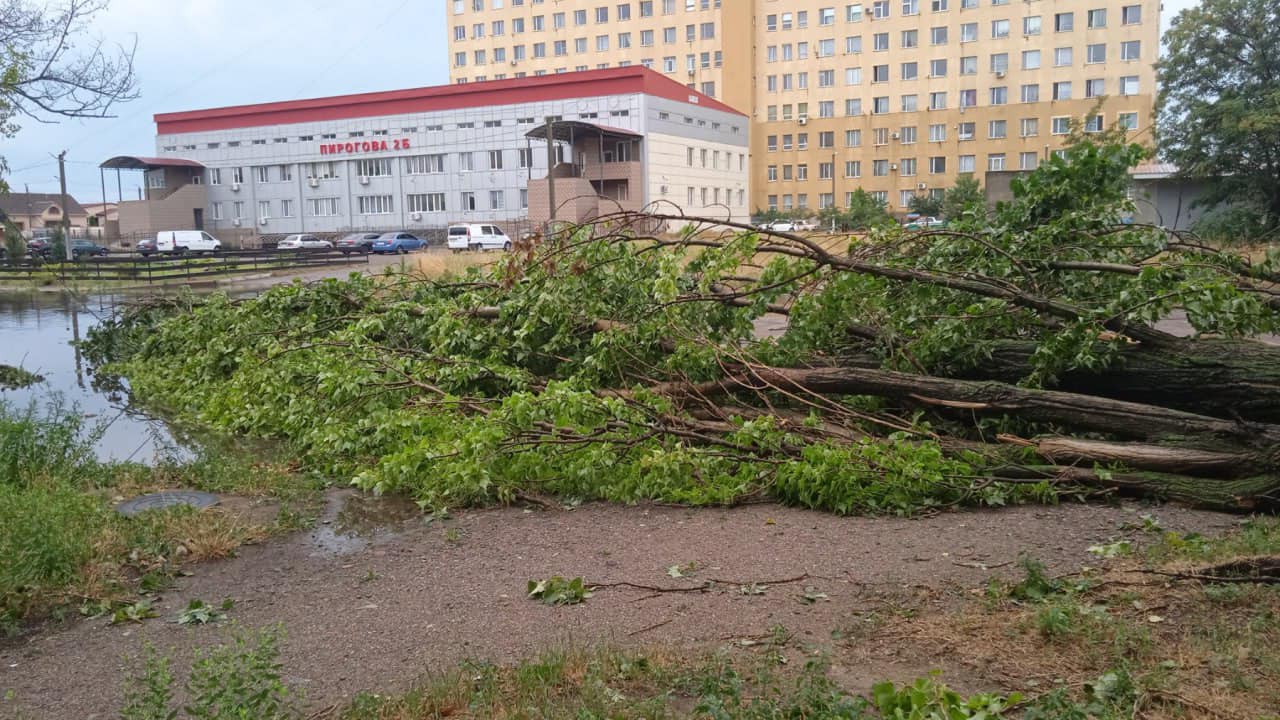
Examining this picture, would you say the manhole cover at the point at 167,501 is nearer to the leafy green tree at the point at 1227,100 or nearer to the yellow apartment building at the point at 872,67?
the leafy green tree at the point at 1227,100

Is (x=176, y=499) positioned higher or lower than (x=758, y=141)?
lower

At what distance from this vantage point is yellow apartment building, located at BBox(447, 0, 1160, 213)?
72062mm

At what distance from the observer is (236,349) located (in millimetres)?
12250

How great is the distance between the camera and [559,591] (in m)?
5.12

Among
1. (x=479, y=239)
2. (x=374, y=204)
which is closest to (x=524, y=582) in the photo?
(x=479, y=239)

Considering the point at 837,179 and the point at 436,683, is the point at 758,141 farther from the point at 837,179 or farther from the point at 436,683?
the point at 436,683

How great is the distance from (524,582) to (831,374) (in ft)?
10.9

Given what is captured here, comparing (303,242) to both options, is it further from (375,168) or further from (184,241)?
(375,168)

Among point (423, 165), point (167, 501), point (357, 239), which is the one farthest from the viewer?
point (423, 165)

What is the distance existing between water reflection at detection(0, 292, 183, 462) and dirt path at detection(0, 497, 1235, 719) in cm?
422

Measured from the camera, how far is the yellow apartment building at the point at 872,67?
7206 cm

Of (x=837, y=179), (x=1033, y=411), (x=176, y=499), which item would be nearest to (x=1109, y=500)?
(x=1033, y=411)

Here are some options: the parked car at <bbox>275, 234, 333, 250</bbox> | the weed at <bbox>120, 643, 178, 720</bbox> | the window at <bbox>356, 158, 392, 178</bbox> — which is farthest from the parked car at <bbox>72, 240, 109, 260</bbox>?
the weed at <bbox>120, 643, 178, 720</bbox>

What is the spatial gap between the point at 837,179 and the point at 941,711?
8016 cm
